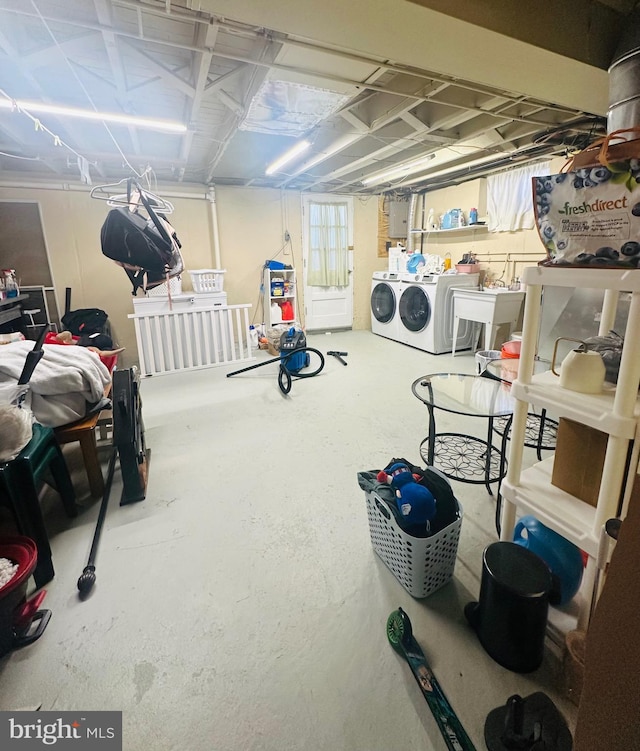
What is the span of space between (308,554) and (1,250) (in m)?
5.16

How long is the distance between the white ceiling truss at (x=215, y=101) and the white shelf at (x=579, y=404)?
1.90m

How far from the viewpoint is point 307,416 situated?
10.1ft

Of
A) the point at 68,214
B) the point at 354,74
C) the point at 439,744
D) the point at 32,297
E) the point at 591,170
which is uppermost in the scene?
the point at 354,74

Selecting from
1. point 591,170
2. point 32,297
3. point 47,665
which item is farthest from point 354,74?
point 32,297

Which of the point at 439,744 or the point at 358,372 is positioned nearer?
the point at 439,744

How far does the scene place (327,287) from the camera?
19.7 ft

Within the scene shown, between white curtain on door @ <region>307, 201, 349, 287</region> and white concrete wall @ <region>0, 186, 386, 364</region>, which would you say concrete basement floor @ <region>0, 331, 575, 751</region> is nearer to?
white concrete wall @ <region>0, 186, 386, 364</region>

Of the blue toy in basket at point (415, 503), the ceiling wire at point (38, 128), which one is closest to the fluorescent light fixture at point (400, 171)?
the ceiling wire at point (38, 128)

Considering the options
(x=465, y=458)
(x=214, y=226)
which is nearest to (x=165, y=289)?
(x=214, y=226)

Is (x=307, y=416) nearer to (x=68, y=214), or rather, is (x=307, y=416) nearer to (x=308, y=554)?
(x=308, y=554)

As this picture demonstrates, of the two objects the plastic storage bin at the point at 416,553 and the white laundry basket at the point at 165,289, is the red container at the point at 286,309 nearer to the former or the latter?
the white laundry basket at the point at 165,289

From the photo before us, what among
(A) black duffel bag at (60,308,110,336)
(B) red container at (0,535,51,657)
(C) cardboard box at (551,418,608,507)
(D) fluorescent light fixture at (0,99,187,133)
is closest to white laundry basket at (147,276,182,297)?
(A) black duffel bag at (60,308,110,336)

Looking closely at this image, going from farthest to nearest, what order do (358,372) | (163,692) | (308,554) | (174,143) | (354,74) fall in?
(358,372) → (174,143) → (354,74) → (308,554) → (163,692)

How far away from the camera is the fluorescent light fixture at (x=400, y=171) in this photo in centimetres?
400
